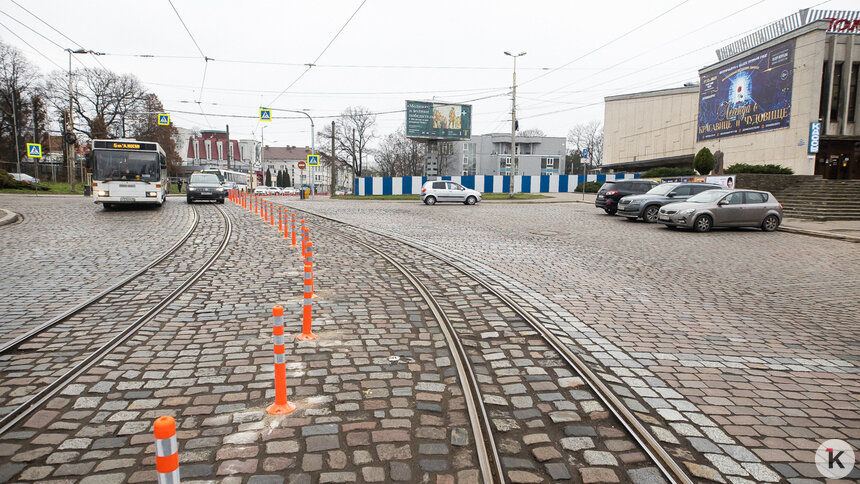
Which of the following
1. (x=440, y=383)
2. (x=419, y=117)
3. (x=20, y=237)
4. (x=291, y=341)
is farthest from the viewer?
(x=419, y=117)

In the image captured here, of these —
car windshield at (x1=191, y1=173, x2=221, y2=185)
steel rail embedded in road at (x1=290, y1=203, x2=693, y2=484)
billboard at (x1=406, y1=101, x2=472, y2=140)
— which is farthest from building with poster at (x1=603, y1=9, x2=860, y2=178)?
car windshield at (x1=191, y1=173, x2=221, y2=185)

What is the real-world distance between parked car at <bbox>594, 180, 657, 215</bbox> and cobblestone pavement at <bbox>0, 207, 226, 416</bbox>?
60.3 feet

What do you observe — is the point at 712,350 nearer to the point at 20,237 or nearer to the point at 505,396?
the point at 505,396

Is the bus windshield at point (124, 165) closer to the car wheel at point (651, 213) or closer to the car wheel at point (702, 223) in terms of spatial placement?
the car wheel at point (651, 213)

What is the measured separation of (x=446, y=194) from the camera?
30562mm

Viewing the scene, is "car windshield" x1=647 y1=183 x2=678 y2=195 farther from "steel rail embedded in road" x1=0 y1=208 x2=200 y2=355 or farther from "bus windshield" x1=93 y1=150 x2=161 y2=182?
"bus windshield" x1=93 y1=150 x2=161 y2=182

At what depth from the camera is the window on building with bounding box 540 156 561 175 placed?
89125mm

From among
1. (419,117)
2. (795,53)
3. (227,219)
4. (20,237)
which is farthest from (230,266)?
(419,117)

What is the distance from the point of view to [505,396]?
3.95 metres

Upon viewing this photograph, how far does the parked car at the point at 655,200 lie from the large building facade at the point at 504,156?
67.0 m

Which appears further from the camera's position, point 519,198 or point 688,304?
point 519,198

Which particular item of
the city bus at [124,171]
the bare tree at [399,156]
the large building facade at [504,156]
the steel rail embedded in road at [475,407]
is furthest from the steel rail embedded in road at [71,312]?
the large building facade at [504,156]

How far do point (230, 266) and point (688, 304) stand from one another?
25.0 feet

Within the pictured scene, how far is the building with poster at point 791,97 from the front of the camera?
91.0 ft
